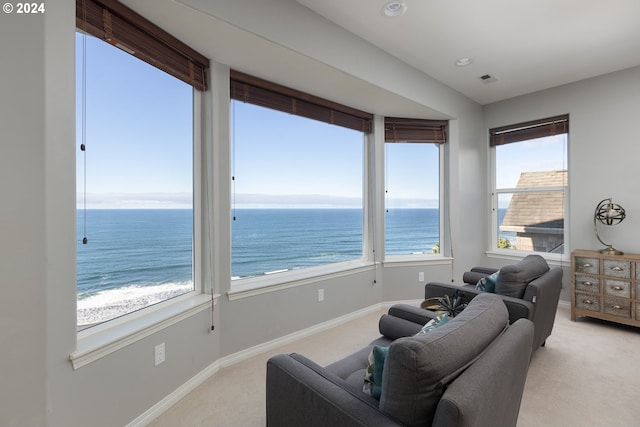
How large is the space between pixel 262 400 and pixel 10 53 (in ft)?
7.10

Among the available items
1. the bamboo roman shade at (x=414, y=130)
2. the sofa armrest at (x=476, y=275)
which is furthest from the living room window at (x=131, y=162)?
the sofa armrest at (x=476, y=275)

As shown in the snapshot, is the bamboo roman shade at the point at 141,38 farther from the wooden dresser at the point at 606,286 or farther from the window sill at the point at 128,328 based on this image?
the wooden dresser at the point at 606,286

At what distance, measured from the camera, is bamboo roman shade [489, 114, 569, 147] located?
12.0 ft

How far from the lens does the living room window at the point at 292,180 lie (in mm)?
2639

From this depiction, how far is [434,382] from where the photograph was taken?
0.88 meters

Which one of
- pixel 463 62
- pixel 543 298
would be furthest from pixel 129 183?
pixel 463 62

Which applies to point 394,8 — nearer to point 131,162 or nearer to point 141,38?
point 141,38

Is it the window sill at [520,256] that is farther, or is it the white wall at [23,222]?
the window sill at [520,256]

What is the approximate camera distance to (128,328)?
1666 mm

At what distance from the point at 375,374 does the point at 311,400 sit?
259mm

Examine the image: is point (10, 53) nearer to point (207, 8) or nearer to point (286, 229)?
point (207, 8)

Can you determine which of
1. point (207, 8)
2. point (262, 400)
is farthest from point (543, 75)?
point (262, 400)

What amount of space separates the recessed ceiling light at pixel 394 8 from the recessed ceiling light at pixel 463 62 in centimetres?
110

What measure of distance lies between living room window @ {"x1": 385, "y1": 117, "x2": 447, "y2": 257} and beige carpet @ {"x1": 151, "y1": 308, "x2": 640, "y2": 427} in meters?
1.45
